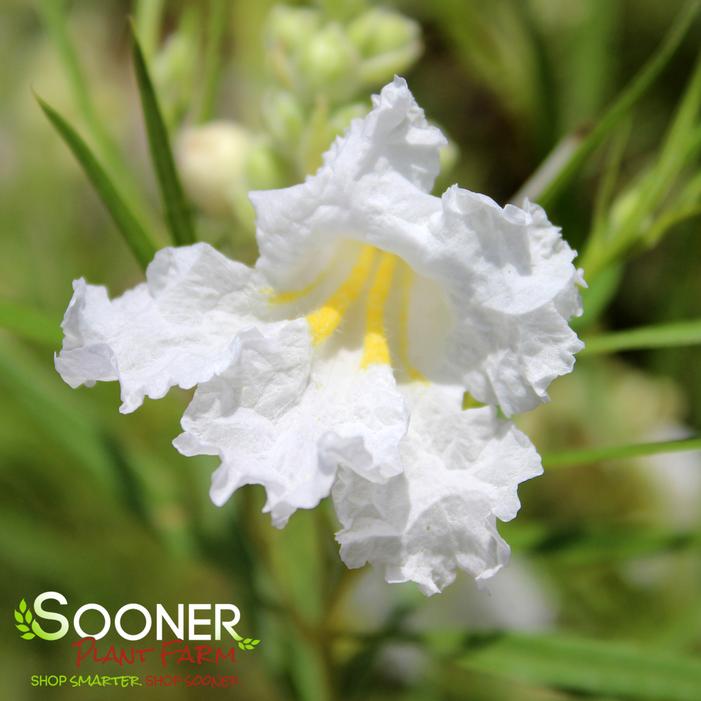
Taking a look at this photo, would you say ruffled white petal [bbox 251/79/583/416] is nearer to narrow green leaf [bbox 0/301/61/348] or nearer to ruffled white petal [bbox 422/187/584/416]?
ruffled white petal [bbox 422/187/584/416]

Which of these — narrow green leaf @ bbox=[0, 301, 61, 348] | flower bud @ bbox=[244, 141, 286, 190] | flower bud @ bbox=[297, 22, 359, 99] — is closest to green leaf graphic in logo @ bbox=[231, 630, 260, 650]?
narrow green leaf @ bbox=[0, 301, 61, 348]

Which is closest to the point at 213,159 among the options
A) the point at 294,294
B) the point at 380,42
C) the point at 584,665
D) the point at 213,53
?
the point at 213,53

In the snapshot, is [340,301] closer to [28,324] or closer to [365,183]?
[365,183]

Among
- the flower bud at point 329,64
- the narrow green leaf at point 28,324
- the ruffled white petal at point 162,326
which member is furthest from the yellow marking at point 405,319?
the narrow green leaf at point 28,324

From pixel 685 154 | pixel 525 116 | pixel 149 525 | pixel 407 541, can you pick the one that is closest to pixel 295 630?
pixel 149 525

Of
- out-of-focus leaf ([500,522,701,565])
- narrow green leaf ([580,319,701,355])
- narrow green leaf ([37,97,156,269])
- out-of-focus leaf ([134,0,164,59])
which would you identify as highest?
out-of-focus leaf ([134,0,164,59])

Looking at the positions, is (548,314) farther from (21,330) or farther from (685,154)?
(21,330)

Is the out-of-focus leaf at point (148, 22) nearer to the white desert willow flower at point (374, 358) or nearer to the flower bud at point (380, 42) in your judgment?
the flower bud at point (380, 42)
